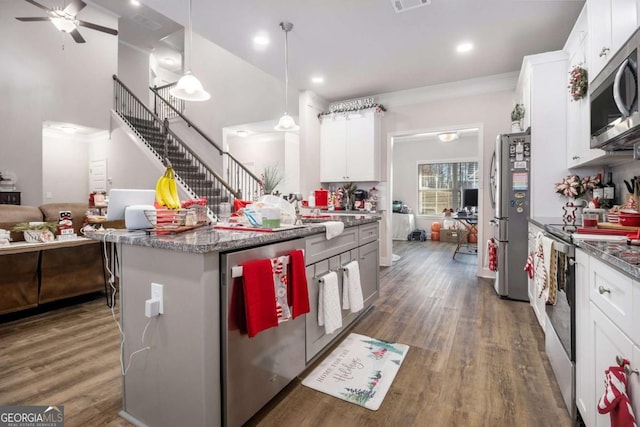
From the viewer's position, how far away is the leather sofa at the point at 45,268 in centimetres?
286

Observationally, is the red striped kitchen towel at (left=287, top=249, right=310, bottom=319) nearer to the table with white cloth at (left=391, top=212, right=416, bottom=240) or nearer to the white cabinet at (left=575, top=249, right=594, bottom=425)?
the white cabinet at (left=575, top=249, right=594, bottom=425)

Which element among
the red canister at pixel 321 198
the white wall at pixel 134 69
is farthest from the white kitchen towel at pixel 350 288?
the white wall at pixel 134 69

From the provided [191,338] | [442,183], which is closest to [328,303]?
[191,338]

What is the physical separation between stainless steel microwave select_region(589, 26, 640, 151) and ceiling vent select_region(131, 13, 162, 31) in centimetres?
865

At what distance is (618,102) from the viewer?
60.5 inches

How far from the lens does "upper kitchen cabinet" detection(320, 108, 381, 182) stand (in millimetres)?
5141

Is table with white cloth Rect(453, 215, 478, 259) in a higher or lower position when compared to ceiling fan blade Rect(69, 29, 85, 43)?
lower

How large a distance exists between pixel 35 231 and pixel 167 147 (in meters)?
4.32

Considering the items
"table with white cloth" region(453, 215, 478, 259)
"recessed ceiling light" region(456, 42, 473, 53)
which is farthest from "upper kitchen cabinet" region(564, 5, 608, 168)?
"table with white cloth" region(453, 215, 478, 259)

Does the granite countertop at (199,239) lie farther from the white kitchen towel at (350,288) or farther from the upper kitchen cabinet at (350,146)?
the upper kitchen cabinet at (350,146)

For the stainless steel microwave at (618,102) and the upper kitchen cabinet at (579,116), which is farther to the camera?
the upper kitchen cabinet at (579,116)

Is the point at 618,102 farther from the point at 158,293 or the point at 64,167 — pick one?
the point at 64,167

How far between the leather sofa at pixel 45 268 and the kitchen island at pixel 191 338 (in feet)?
6.54

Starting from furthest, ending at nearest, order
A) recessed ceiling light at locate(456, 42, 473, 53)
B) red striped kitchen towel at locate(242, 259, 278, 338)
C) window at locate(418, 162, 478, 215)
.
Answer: window at locate(418, 162, 478, 215) < recessed ceiling light at locate(456, 42, 473, 53) < red striped kitchen towel at locate(242, 259, 278, 338)
